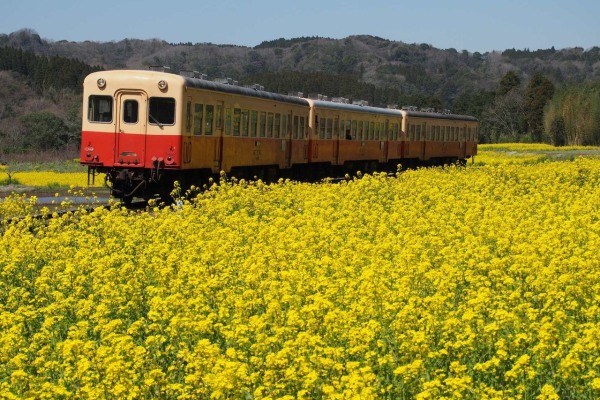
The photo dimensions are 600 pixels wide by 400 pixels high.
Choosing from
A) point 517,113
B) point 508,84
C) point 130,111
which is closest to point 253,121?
point 130,111

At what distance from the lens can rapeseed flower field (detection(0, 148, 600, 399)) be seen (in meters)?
5.52

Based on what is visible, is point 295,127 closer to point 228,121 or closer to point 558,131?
point 228,121

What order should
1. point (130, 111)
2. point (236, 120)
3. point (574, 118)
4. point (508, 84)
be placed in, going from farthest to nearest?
point (508, 84)
point (574, 118)
point (236, 120)
point (130, 111)

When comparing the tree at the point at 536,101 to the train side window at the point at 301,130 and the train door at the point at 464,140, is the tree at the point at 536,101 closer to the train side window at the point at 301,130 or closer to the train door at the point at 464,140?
the train door at the point at 464,140

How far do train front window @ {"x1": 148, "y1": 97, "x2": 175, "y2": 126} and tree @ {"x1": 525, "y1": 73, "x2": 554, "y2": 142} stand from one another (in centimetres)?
8795

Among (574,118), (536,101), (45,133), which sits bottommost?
(45,133)

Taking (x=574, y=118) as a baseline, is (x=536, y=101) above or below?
above

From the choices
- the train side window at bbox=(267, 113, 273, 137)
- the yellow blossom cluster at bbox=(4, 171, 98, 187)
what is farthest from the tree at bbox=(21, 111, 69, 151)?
the train side window at bbox=(267, 113, 273, 137)

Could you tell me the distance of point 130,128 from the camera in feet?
63.6

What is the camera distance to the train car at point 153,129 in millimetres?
18984

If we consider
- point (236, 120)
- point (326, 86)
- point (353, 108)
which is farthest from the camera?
point (326, 86)

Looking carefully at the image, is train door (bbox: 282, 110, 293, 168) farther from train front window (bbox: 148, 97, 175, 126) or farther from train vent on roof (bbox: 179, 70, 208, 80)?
train front window (bbox: 148, 97, 175, 126)

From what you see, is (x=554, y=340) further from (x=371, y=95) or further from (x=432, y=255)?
(x=371, y=95)

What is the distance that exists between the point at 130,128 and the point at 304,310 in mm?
13310
